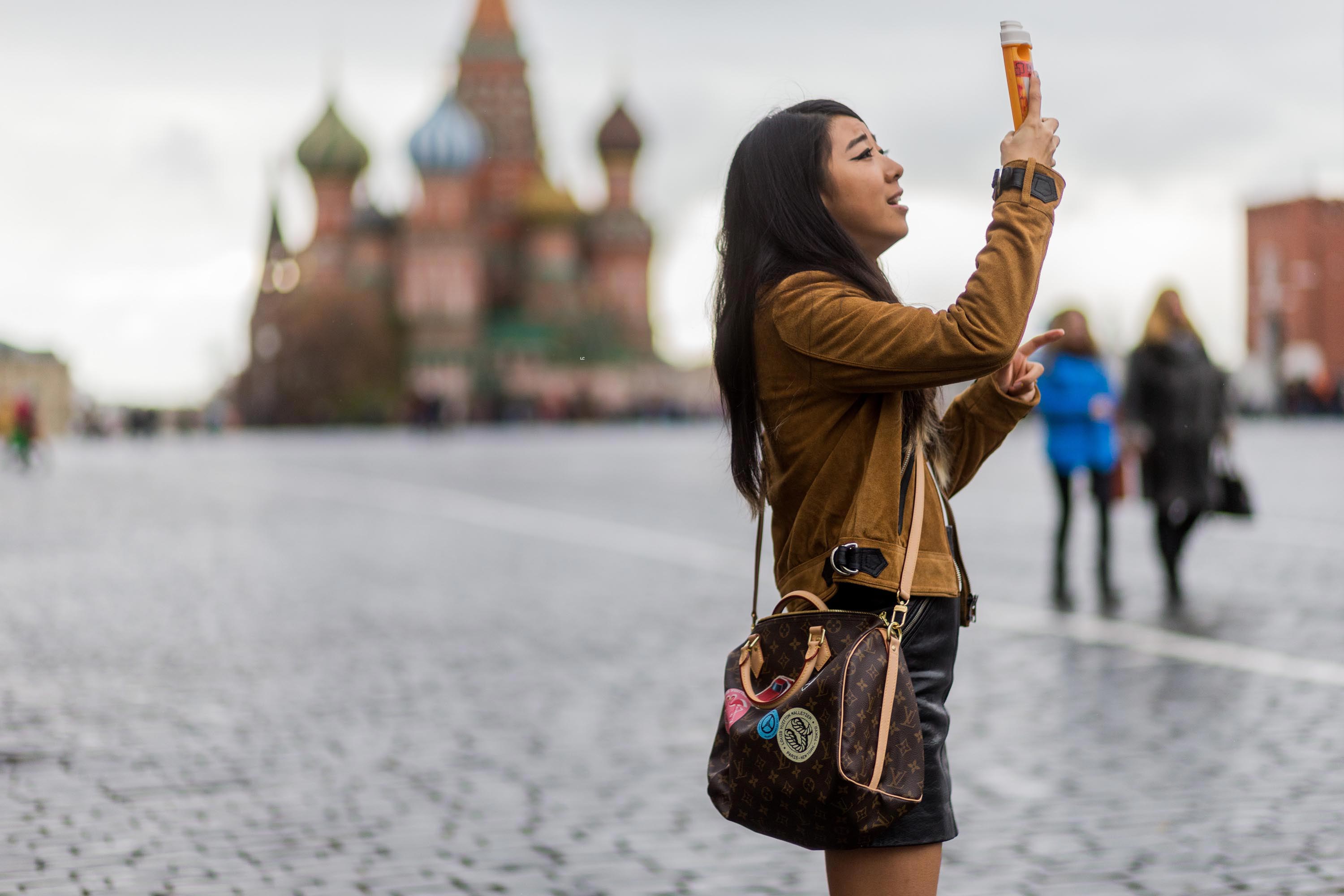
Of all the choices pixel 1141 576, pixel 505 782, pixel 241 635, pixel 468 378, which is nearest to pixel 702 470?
pixel 1141 576

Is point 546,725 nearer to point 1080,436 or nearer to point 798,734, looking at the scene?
point 798,734

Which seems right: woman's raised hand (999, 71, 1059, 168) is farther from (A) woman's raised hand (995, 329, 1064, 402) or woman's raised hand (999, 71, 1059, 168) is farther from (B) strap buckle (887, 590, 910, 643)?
(B) strap buckle (887, 590, 910, 643)

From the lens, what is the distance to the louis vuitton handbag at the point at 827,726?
2258 millimetres

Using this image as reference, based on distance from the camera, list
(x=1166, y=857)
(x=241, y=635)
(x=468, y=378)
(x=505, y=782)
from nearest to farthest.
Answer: (x=1166, y=857), (x=505, y=782), (x=241, y=635), (x=468, y=378)

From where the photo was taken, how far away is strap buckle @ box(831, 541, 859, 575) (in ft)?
7.61

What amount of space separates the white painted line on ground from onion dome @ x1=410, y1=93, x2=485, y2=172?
216ft

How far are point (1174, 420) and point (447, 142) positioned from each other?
84.7m

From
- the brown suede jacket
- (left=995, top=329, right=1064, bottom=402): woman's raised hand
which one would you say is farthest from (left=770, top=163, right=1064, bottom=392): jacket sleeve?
(left=995, top=329, right=1064, bottom=402): woman's raised hand

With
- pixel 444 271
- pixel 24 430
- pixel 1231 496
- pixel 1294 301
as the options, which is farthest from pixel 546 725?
pixel 444 271

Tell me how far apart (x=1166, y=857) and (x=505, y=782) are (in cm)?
187

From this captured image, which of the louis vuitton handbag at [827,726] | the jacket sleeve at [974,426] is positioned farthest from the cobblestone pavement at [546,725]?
the louis vuitton handbag at [827,726]

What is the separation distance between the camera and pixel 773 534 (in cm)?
254

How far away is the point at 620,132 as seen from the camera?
324 feet

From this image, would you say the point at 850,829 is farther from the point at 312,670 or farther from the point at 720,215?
the point at 312,670
